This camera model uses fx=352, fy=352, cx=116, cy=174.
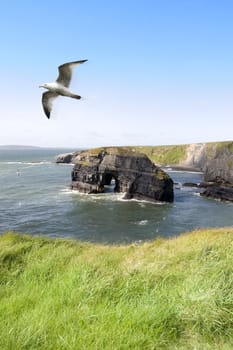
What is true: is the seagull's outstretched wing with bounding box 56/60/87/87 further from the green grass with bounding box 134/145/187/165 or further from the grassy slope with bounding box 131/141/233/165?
the green grass with bounding box 134/145/187/165

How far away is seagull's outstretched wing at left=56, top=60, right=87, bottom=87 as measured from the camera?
8.21 meters

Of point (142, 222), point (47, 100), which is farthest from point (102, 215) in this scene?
point (47, 100)

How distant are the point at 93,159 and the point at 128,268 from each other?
255ft

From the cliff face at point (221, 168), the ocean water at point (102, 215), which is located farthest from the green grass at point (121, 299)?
the cliff face at point (221, 168)

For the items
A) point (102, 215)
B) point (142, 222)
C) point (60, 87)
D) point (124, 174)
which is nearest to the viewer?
point (60, 87)

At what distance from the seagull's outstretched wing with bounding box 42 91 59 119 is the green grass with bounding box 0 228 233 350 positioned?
4.15m

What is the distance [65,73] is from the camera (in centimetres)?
839

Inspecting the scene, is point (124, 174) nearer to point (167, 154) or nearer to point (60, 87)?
point (60, 87)

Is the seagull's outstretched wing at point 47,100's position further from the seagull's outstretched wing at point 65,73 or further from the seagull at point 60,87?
the seagull's outstretched wing at point 65,73

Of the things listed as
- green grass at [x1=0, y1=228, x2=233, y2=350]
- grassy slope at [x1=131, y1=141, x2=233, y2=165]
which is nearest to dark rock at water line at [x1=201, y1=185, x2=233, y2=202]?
green grass at [x1=0, y1=228, x2=233, y2=350]

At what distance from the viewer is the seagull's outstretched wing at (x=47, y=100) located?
8.80 m

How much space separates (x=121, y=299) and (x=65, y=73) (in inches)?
210

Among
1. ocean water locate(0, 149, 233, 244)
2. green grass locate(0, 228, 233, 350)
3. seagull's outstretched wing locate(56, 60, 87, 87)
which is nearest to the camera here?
green grass locate(0, 228, 233, 350)

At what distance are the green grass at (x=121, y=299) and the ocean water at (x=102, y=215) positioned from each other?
3108cm
